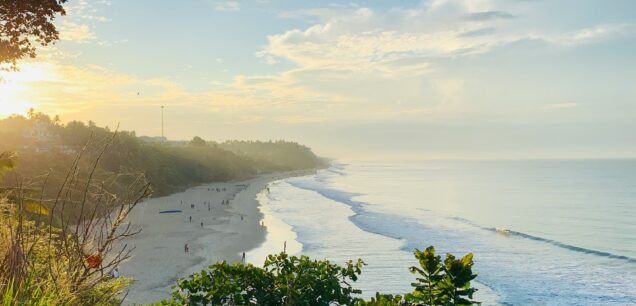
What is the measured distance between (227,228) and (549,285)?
3270 cm

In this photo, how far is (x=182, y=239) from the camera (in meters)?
46.4

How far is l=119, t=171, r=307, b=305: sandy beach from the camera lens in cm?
3183

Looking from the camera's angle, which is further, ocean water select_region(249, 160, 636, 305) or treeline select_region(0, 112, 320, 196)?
treeline select_region(0, 112, 320, 196)

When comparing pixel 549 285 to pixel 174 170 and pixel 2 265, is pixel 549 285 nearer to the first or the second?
pixel 2 265

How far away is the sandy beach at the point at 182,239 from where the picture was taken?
31828 millimetres

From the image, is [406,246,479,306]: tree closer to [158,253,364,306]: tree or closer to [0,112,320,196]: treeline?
[158,253,364,306]: tree

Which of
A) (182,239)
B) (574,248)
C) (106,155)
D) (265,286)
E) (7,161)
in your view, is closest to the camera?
(265,286)

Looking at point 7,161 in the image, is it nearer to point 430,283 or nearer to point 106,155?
point 430,283

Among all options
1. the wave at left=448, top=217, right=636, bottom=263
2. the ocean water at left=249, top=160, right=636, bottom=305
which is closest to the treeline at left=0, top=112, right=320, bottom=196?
the ocean water at left=249, top=160, right=636, bottom=305

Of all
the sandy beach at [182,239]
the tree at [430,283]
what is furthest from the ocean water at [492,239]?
the tree at [430,283]

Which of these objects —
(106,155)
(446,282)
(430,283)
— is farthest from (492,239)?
(106,155)

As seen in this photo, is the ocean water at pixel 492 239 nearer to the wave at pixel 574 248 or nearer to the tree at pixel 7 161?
the wave at pixel 574 248

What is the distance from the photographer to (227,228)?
53.4 metres

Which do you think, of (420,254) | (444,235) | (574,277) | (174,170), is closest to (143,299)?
(420,254)
